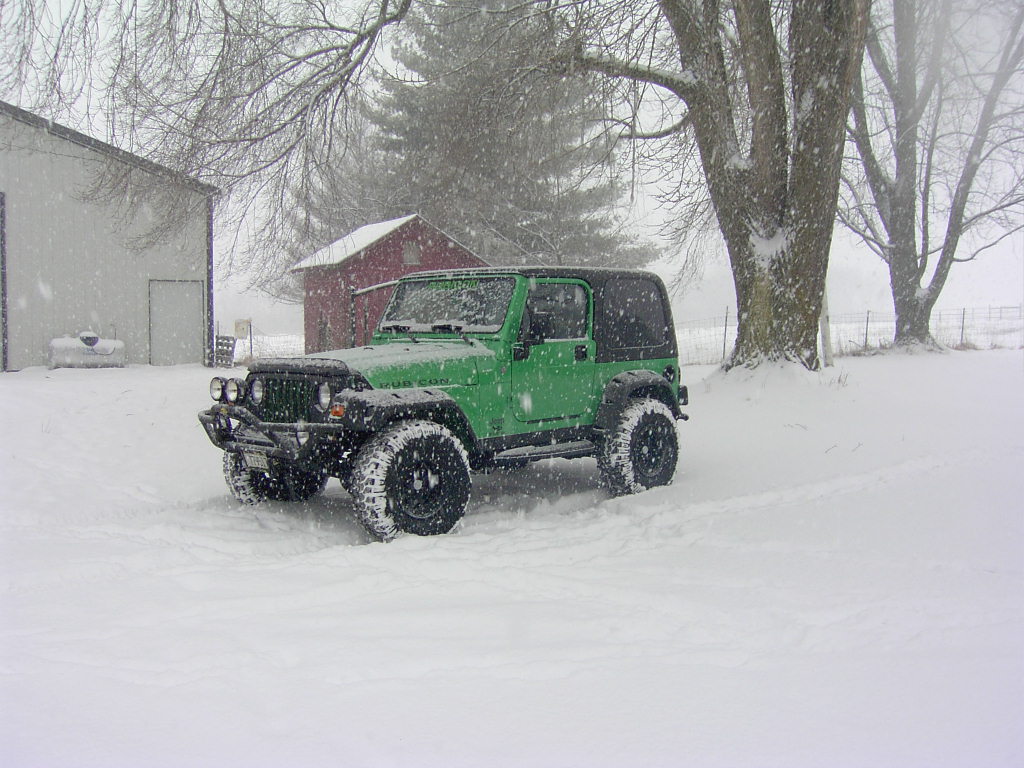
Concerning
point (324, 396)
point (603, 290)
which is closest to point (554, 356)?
point (603, 290)

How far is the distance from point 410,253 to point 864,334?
21.3 meters

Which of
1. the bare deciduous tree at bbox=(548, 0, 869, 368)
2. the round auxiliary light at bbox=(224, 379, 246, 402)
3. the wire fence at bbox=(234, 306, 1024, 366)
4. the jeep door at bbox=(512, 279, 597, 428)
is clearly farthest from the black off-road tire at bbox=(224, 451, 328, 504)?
the wire fence at bbox=(234, 306, 1024, 366)

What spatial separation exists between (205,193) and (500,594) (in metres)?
10.7

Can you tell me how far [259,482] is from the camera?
6727mm

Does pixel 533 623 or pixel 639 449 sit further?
pixel 639 449

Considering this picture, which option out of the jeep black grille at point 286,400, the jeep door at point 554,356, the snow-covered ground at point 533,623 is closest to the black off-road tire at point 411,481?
the snow-covered ground at point 533,623

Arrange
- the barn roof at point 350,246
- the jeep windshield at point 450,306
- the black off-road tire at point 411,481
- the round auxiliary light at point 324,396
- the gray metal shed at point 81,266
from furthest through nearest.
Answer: the barn roof at point 350,246 < the gray metal shed at point 81,266 < the jeep windshield at point 450,306 < the round auxiliary light at point 324,396 < the black off-road tire at point 411,481

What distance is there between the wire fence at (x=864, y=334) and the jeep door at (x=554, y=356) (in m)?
18.3

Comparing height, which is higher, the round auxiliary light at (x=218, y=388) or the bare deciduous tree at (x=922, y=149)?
the bare deciduous tree at (x=922, y=149)

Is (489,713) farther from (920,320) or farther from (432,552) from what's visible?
(920,320)

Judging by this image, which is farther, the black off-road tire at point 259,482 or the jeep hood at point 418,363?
the black off-road tire at point 259,482

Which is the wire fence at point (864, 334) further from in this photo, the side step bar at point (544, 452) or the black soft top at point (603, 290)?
the side step bar at point (544, 452)

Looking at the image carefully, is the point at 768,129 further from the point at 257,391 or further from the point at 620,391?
the point at 257,391

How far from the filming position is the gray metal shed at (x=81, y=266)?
57.7 ft
